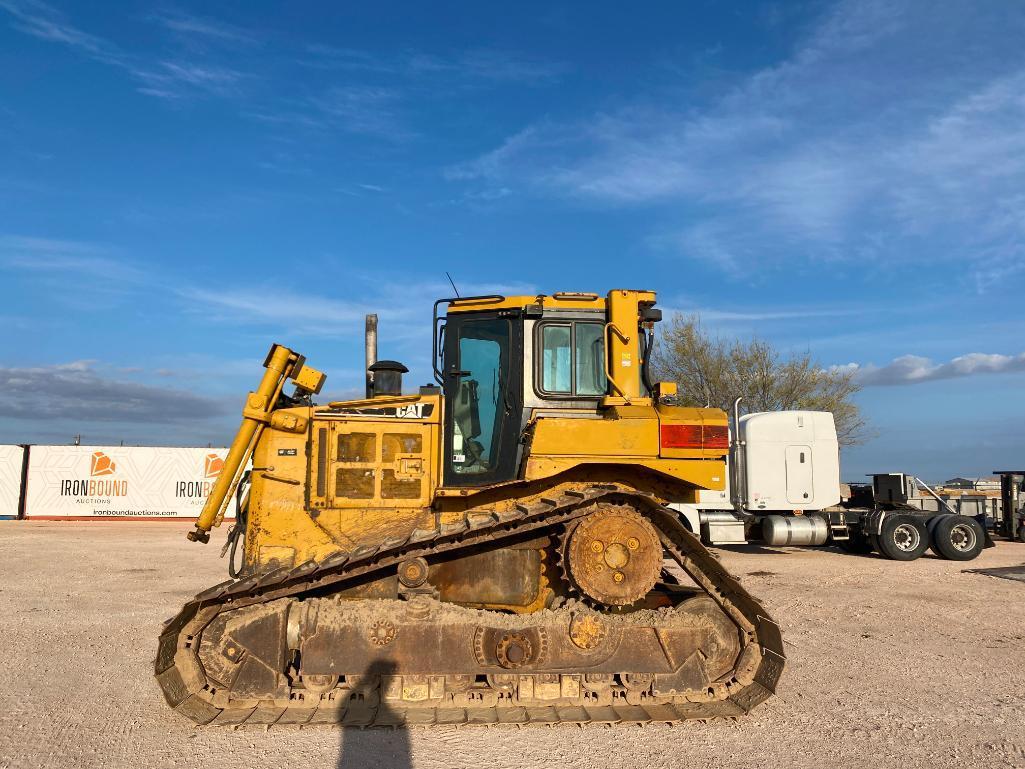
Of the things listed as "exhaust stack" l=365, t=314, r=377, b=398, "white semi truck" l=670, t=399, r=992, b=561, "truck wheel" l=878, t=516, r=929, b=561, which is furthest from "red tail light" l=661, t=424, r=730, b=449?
"truck wheel" l=878, t=516, r=929, b=561

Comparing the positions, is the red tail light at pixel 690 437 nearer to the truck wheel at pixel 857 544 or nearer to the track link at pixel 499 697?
the track link at pixel 499 697

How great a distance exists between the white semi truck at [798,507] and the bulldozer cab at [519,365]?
12.0 metres

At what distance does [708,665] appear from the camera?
657 centimetres

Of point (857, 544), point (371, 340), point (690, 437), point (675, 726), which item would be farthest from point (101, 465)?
point (675, 726)

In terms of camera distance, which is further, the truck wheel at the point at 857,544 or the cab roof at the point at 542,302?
the truck wheel at the point at 857,544

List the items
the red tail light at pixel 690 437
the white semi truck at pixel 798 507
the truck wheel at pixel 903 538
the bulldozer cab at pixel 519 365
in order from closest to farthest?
the red tail light at pixel 690 437 < the bulldozer cab at pixel 519 365 < the truck wheel at pixel 903 538 < the white semi truck at pixel 798 507

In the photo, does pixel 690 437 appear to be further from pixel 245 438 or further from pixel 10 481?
pixel 10 481

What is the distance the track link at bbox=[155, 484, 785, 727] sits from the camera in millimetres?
6172

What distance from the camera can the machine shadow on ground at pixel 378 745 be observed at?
17.5 feet

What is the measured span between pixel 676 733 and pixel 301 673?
3.12 meters

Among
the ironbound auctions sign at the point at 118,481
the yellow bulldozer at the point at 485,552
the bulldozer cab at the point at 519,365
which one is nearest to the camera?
the yellow bulldozer at the point at 485,552

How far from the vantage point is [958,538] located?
18.2 metres

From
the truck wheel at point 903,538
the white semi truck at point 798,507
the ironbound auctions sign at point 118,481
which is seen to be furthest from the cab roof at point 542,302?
the ironbound auctions sign at point 118,481

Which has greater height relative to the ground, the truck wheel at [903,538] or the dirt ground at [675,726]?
the truck wheel at [903,538]
